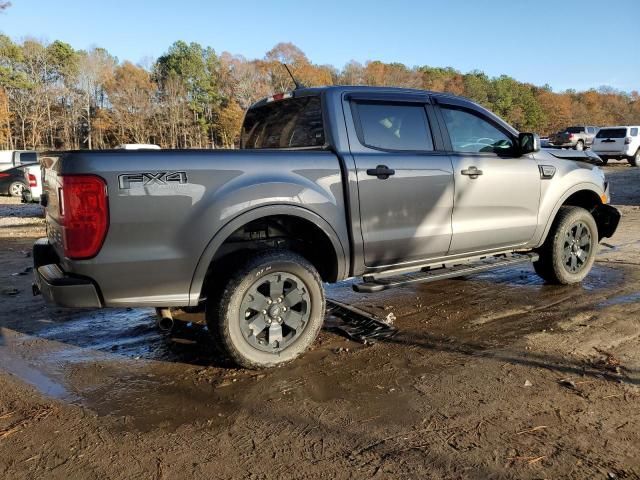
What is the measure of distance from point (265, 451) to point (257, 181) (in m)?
1.69

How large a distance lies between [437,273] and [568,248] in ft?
6.49

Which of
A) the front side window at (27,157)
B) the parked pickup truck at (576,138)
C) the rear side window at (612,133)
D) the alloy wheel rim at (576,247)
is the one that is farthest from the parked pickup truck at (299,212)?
the parked pickup truck at (576,138)

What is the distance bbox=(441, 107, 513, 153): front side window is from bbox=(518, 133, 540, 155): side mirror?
0.11 meters

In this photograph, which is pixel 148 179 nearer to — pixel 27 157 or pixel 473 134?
pixel 473 134

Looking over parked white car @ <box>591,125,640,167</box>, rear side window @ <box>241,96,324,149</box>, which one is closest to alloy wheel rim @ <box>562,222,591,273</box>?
rear side window @ <box>241,96,324,149</box>

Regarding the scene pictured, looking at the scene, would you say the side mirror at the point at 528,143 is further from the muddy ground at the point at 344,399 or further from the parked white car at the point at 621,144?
the parked white car at the point at 621,144

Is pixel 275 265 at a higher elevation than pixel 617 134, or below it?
below

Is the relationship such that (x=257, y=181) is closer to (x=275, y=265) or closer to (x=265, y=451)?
(x=275, y=265)

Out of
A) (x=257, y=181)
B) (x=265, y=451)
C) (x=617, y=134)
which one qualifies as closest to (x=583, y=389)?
(x=265, y=451)

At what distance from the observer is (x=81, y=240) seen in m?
3.11

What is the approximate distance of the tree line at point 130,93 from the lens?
5934cm

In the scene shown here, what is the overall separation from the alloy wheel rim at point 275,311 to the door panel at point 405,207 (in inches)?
27.0

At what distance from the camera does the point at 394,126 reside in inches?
172

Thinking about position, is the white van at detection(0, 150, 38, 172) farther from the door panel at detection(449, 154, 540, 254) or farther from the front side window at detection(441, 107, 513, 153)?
the door panel at detection(449, 154, 540, 254)
